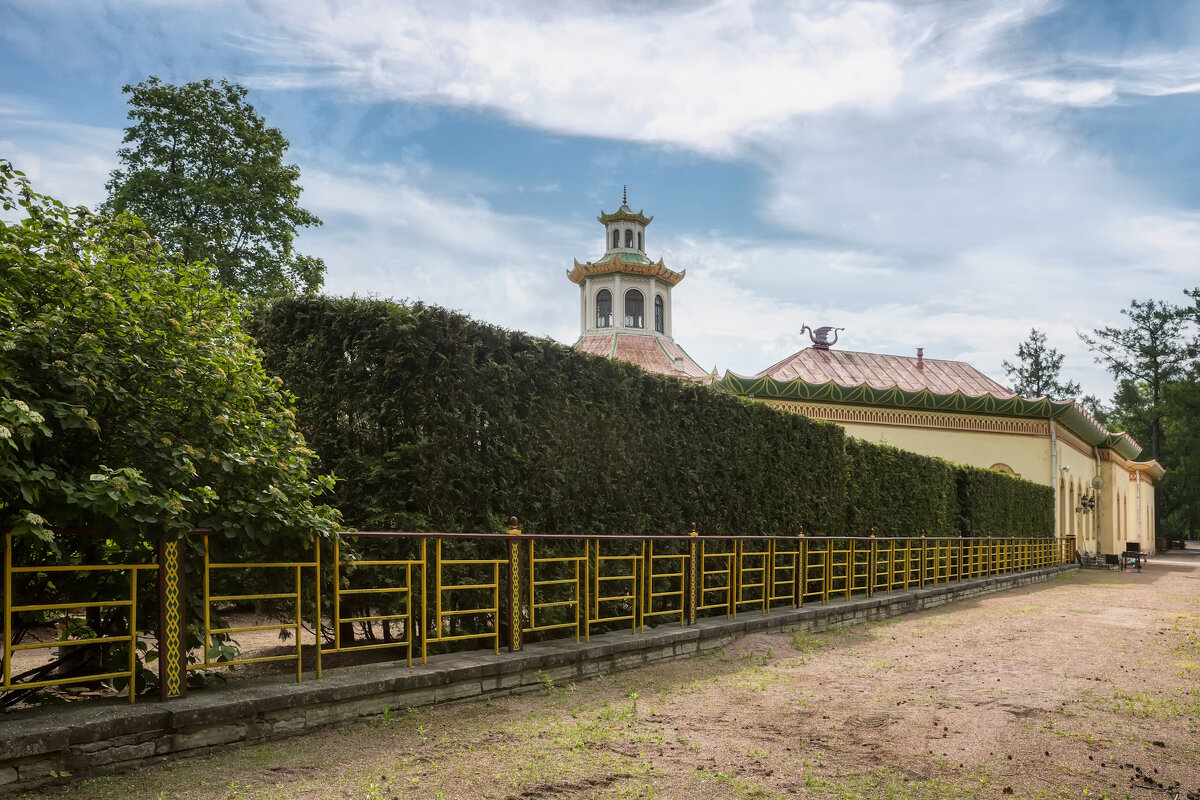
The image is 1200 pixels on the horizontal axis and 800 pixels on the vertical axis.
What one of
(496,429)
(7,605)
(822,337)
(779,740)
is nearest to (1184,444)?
(822,337)

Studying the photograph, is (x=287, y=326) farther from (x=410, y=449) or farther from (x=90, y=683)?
(x=90, y=683)

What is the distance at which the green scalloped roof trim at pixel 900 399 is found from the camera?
25.9 meters

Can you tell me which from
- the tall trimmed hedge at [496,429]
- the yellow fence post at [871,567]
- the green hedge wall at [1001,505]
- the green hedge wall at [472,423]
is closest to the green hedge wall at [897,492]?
the green hedge wall at [1001,505]

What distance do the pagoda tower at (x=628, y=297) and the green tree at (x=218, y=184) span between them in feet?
112

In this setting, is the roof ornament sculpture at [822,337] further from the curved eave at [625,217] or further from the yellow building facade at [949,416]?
the curved eave at [625,217]

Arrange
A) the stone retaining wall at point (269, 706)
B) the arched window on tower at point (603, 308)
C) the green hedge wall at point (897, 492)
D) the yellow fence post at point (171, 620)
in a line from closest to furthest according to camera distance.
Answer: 1. the stone retaining wall at point (269, 706)
2. the yellow fence post at point (171, 620)
3. the green hedge wall at point (897, 492)
4. the arched window on tower at point (603, 308)

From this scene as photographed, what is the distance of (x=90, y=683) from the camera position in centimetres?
510

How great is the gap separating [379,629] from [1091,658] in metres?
6.62

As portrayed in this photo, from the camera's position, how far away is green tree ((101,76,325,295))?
1873 centimetres

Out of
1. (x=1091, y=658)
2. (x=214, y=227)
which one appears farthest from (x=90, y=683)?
(x=214, y=227)

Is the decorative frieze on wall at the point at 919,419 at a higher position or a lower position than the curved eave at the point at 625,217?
lower

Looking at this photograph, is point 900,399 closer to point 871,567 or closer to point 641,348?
point 871,567

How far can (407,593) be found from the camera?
577 centimetres

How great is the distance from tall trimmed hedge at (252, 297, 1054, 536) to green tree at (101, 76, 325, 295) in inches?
463
